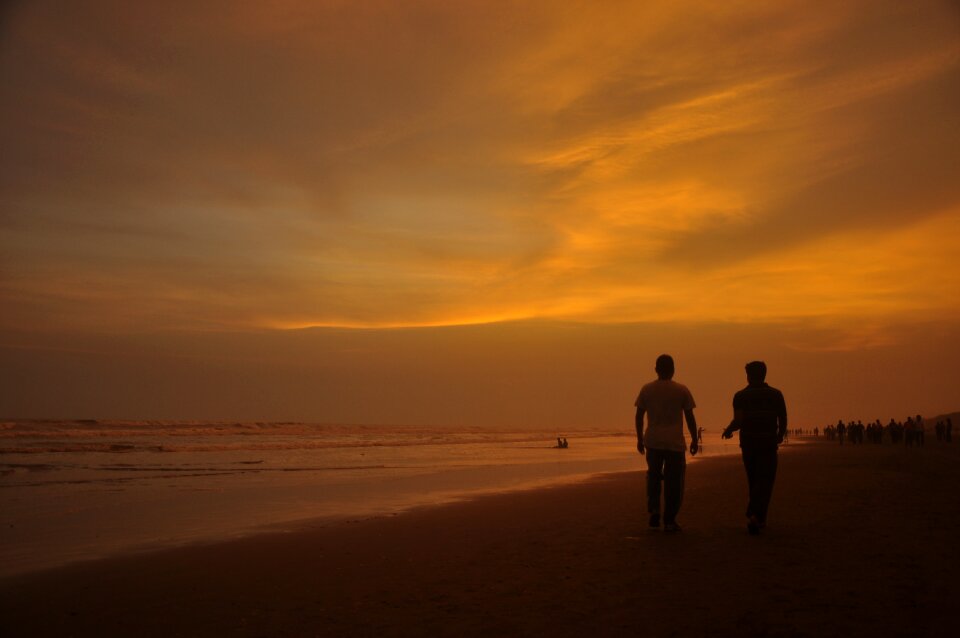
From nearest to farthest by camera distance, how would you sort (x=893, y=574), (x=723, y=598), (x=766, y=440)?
1. (x=723, y=598)
2. (x=893, y=574)
3. (x=766, y=440)

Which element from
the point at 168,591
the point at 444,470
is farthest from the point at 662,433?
the point at 444,470

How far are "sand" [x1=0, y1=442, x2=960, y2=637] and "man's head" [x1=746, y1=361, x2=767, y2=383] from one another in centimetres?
186

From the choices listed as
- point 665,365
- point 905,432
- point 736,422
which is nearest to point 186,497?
point 665,365

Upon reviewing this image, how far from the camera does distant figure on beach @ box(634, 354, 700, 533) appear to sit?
31.3ft

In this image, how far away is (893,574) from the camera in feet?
21.3

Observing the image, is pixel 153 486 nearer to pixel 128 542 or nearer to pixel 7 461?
pixel 128 542

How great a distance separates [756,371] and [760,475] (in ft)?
4.42

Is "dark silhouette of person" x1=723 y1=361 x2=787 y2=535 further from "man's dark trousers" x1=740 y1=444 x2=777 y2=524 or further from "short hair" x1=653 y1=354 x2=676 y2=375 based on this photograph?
"short hair" x1=653 y1=354 x2=676 y2=375

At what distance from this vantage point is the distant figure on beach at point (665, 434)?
9.55 meters

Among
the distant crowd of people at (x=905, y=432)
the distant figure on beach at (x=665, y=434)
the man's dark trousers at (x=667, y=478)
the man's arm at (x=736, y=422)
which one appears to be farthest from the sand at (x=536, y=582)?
the distant crowd of people at (x=905, y=432)

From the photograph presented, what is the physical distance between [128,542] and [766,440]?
8222mm

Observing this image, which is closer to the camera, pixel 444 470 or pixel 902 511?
pixel 902 511

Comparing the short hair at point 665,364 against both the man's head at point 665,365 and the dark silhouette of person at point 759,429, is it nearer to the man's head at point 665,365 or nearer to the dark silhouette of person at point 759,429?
the man's head at point 665,365

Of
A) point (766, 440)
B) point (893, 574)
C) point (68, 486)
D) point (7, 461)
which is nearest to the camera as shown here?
point (893, 574)
